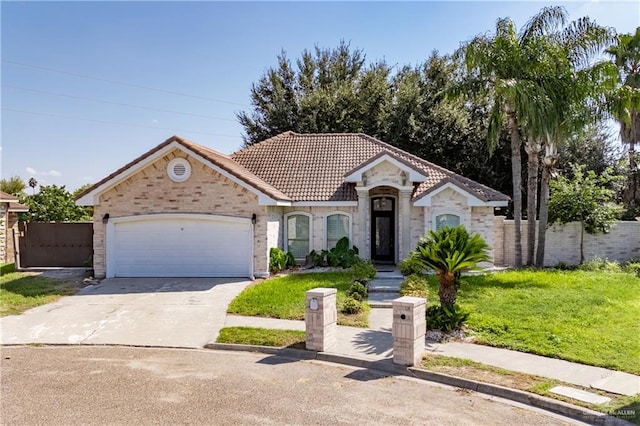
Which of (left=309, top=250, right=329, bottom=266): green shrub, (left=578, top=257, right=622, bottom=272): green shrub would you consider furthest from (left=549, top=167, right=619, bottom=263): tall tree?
(left=309, top=250, right=329, bottom=266): green shrub

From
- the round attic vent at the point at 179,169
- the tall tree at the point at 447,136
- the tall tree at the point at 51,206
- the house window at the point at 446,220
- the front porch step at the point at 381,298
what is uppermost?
the tall tree at the point at 447,136

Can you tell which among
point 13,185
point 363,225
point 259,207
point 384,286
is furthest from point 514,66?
point 13,185

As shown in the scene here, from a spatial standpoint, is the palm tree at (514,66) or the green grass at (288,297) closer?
the green grass at (288,297)

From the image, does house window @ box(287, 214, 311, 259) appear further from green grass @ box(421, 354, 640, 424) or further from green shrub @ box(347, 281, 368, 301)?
green grass @ box(421, 354, 640, 424)

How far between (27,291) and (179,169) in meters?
6.15

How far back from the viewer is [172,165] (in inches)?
715

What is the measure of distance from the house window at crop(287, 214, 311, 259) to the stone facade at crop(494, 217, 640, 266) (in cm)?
823

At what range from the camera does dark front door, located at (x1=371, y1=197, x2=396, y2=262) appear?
73.5 feet

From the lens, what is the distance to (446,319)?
35.6ft

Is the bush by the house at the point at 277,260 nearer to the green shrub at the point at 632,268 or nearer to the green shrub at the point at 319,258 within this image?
the green shrub at the point at 319,258

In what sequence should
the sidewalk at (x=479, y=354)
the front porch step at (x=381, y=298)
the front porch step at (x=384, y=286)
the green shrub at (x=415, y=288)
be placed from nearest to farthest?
1. the sidewalk at (x=479, y=354)
2. the green shrub at (x=415, y=288)
3. the front porch step at (x=381, y=298)
4. the front porch step at (x=384, y=286)

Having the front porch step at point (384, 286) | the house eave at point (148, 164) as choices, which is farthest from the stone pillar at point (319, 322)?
the house eave at point (148, 164)

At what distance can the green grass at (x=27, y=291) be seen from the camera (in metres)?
13.8

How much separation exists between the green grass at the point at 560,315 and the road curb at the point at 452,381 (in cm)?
216
